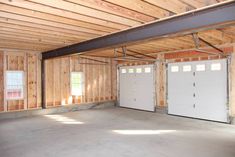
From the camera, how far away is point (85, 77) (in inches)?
353

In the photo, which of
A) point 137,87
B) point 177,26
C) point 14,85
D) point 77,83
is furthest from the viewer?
point 137,87

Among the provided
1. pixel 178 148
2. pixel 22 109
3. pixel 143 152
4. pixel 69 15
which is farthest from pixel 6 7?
pixel 22 109

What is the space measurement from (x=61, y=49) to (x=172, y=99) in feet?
14.3

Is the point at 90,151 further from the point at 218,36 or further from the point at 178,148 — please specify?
the point at 218,36

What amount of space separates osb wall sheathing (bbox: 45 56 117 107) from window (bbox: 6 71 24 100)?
0.89 meters

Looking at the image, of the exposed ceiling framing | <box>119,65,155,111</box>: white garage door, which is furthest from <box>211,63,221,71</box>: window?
<box>119,65,155,111</box>: white garage door

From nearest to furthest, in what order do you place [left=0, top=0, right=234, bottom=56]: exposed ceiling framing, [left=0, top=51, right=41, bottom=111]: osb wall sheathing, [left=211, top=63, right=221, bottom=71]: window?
[left=0, top=0, right=234, bottom=56]: exposed ceiling framing → [left=211, top=63, right=221, bottom=71]: window → [left=0, top=51, right=41, bottom=111]: osb wall sheathing

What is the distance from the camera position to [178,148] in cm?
392

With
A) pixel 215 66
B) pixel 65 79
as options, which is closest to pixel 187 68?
pixel 215 66

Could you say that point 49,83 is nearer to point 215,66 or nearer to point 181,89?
point 181,89

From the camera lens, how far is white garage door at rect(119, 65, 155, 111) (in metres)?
Result: 8.38

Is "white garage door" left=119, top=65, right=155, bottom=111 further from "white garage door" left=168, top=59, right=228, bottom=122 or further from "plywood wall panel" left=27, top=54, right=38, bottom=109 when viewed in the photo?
"plywood wall panel" left=27, top=54, right=38, bottom=109

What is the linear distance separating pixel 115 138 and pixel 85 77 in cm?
482

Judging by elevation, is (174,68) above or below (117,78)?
above
